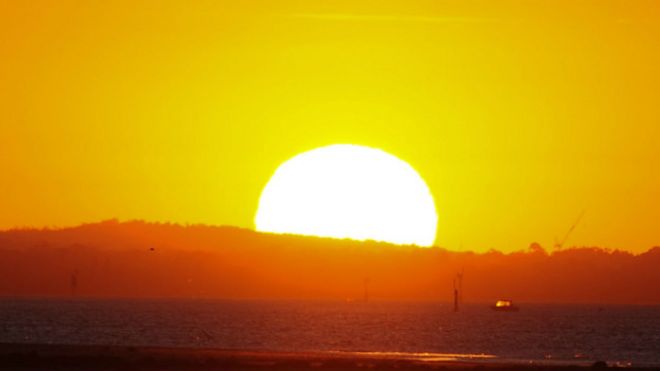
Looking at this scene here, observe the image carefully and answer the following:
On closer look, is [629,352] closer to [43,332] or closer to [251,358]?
[251,358]

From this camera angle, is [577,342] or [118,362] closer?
[118,362]

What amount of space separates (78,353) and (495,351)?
208ft

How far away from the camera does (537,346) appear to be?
170500 millimetres

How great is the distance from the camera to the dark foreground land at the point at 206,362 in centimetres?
9312

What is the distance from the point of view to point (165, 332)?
197375 mm

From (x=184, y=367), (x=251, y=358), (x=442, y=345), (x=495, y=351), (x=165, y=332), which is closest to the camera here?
(x=184, y=367)

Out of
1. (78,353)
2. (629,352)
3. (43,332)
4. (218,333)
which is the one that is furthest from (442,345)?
(78,353)

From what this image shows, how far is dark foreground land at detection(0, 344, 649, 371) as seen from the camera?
306ft

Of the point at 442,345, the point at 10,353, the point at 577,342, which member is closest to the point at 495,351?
the point at 442,345

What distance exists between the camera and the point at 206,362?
97125 mm

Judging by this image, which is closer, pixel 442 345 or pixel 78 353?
pixel 78 353

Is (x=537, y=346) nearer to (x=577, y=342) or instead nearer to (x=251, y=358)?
(x=577, y=342)

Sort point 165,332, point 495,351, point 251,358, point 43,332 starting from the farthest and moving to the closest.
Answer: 1. point 165,332
2. point 43,332
3. point 495,351
4. point 251,358

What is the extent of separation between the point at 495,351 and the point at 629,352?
17480mm
